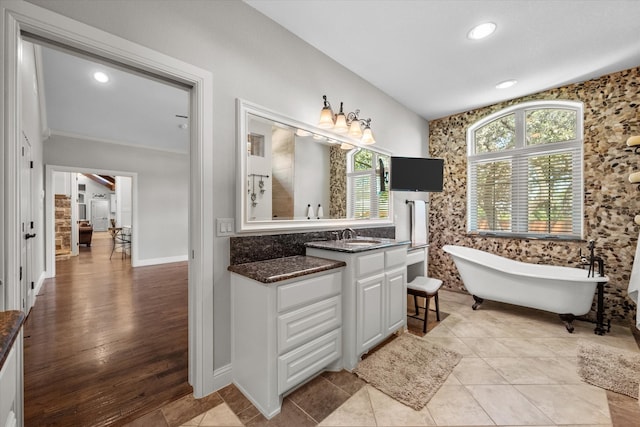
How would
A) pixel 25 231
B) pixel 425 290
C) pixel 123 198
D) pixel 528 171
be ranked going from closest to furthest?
pixel 25 231, pixel 425 290, pixel 528 171, pixel 123 198

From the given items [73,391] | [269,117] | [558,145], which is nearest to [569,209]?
[558,145]

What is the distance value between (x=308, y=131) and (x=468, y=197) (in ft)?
9.43

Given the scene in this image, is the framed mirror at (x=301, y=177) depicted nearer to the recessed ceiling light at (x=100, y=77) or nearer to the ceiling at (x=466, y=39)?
the ceiling at (x=466, y=39)

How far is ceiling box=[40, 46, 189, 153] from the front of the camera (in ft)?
9.53

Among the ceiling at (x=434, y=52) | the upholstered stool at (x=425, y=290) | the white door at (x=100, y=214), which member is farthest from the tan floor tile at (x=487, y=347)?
the white door at (x=100, y=214)

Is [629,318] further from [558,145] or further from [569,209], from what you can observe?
[558,145]

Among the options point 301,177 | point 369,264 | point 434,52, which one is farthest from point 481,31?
point 369,264

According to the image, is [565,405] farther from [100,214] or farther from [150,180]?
[100,214]

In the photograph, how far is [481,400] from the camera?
1.75 metres

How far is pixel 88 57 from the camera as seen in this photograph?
4.76 ft

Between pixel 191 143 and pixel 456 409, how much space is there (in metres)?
2.42

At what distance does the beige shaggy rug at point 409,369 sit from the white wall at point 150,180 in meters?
4.50

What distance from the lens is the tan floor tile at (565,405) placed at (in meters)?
1.60

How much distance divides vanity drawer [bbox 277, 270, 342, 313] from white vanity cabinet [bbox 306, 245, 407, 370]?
13cm
